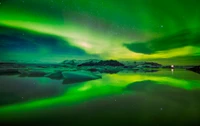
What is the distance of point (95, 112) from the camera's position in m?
3.16

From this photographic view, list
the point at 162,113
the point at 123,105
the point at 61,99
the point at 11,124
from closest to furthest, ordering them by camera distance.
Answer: the point at 11,124 < the point at 162,113 < the point at 123,105 < the point at 61,99

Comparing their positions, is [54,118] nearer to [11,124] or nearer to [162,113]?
[11,124]

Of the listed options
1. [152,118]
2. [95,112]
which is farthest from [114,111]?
[152,118]

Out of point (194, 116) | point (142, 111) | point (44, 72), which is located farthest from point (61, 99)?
point (44, 72)

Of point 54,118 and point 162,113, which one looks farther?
point 162,113

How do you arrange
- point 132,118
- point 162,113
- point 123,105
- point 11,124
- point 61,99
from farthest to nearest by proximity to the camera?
1. point 61,99
2. point 123,105
3. point 162,113
4. point 132,118
5. point 11,124

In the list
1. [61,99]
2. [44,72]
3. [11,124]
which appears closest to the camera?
[11,124]

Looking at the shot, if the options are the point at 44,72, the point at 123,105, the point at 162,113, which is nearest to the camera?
the point at 162,113

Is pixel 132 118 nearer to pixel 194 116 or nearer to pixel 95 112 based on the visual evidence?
pixel 95 112

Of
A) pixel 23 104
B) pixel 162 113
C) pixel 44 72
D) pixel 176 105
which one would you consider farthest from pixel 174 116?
pixel 44 72

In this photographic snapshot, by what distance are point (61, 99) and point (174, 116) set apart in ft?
8.17

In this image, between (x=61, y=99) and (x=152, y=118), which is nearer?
(x=152, y=118)

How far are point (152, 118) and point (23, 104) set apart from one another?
2599 mm

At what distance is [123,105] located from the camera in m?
3.66
